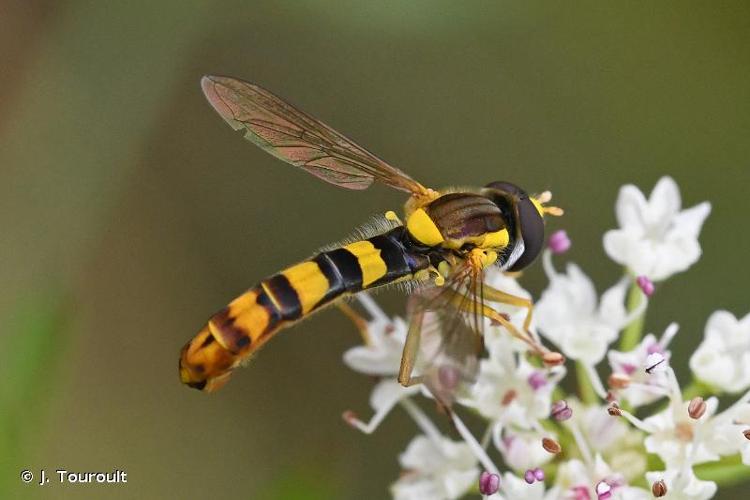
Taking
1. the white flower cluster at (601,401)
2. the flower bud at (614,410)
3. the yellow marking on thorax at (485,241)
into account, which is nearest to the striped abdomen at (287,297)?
the yellow marking on thorax at (485,241)

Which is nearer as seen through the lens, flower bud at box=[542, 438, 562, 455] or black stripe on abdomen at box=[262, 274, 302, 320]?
black stripe on abdomen at box=[262, 274, 302, 320]

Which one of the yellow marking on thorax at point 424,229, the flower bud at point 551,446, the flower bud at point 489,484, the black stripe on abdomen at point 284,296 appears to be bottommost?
the flower bud at point 489,484

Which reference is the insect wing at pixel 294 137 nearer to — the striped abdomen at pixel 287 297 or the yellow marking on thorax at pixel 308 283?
the striped abdomen at pixel 287 297

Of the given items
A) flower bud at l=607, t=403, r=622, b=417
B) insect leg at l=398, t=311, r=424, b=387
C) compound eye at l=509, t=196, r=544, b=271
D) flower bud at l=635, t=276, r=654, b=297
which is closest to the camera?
insect leg at l=398, t=311, r=424, b=387

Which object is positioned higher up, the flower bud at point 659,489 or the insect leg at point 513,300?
the insect leg at point 513,300

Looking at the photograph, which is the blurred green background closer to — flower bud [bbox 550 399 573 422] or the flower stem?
the flower stem

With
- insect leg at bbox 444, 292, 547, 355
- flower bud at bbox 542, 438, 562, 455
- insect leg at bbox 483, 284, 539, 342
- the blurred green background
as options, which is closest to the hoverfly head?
insect leg at bbox 483, 284, 539, 342

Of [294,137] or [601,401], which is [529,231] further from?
[294,137]
